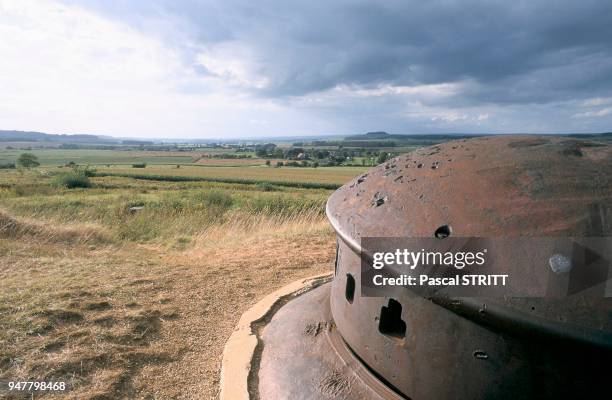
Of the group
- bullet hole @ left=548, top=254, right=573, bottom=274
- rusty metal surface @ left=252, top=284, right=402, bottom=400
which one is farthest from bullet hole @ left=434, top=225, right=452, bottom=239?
rusty metal surface @ left=252, top=284, right=402, bottom=400

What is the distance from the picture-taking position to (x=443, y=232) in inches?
90.6

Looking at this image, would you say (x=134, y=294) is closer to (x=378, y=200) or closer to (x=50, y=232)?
(x=378, y=200)

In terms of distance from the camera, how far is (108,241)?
9859mm

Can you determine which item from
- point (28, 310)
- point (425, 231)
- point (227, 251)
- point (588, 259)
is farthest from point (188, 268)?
point (588, 259)

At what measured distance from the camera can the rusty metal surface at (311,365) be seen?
2664 mm

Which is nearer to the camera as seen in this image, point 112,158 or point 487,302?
point 487,302

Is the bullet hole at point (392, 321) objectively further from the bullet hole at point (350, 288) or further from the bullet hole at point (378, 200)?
the bullet hole at point (378, 200)

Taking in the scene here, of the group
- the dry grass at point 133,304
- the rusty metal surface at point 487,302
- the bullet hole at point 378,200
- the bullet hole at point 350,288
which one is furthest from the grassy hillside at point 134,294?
the bullet hole at point 378,200

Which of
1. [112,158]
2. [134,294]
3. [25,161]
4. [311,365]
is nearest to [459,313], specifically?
[311,365]

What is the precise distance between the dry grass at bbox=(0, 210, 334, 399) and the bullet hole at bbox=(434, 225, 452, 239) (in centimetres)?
243

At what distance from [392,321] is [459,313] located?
56 centimetres

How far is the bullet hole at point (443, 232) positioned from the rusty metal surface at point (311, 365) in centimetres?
107

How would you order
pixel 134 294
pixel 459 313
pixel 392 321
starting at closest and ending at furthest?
1. pixel 459 313
2. pixel 392 321
3. pixel 134 294

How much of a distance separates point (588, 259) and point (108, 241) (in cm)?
1014
